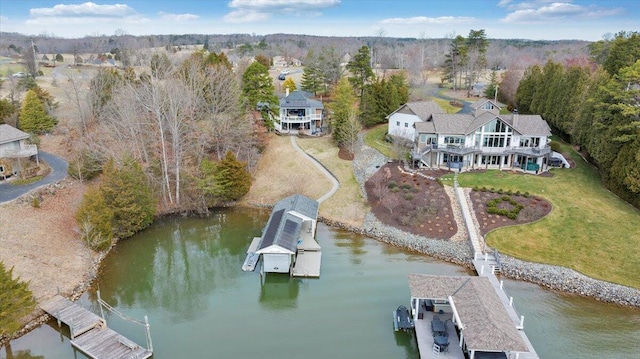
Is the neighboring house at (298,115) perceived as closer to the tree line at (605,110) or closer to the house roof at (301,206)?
the house roof at (301,206)

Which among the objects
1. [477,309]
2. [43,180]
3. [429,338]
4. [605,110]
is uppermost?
[605,110]

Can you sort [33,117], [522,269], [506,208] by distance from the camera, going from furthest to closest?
[33,117] < [506,208] < [522,269]

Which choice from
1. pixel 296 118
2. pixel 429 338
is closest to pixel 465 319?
pixel 429 338

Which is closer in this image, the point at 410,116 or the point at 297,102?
the point at 410,116

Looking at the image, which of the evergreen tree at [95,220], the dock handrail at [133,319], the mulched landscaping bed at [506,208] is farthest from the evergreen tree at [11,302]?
the mulched landscaping bed at [506,208]

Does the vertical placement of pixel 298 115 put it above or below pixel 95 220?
above

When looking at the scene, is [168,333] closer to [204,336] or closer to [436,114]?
[204,336]

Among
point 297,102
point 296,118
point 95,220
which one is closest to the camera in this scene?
point 95,220

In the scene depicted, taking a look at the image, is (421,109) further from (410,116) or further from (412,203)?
(412,203)
